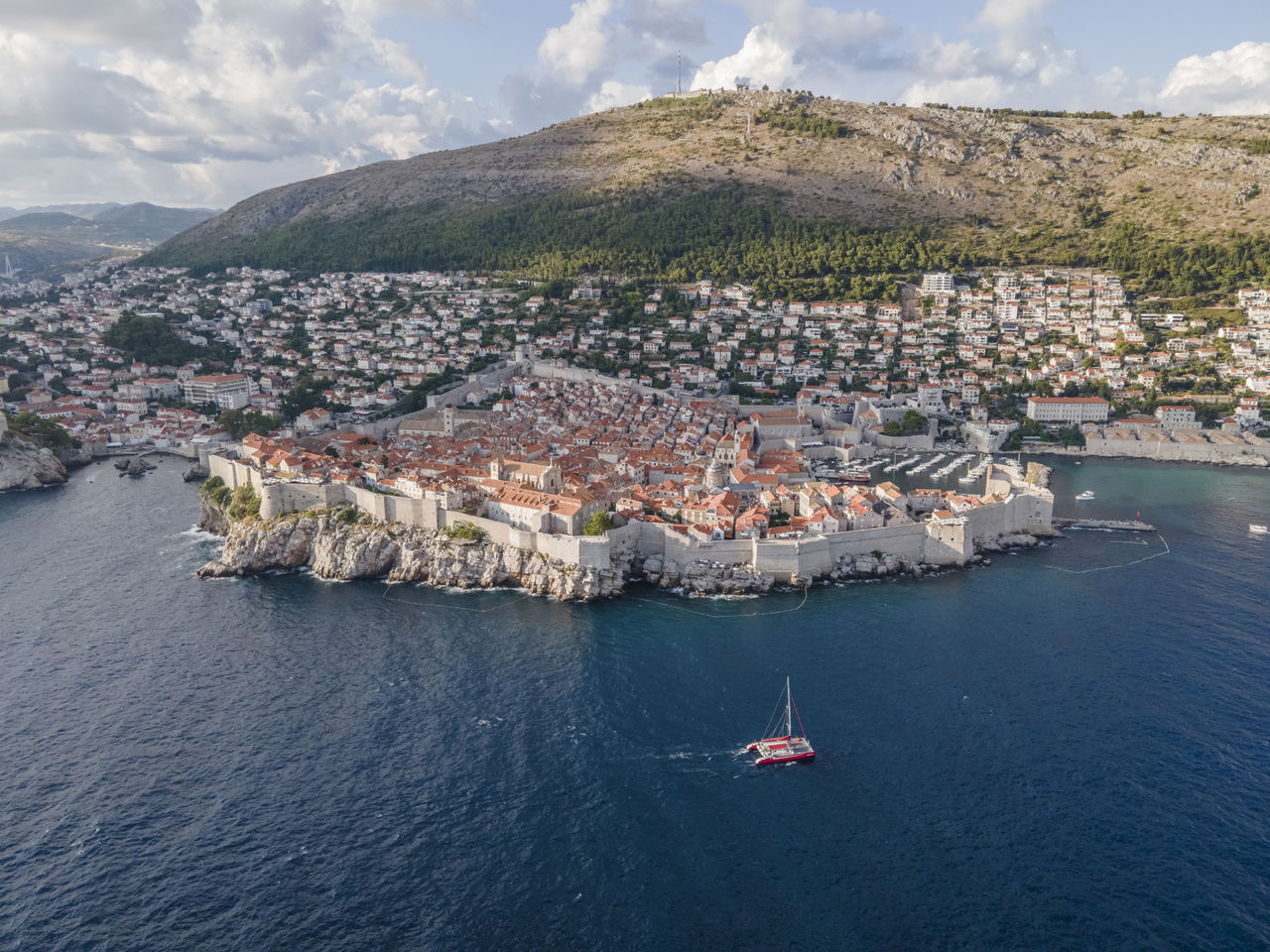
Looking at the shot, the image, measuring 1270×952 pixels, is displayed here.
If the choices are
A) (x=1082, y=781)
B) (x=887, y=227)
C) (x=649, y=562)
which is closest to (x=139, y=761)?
(x=649, y=562)

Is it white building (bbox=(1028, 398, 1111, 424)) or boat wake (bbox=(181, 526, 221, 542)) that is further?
white building (bbox=(1028, 398, 1111, 424))

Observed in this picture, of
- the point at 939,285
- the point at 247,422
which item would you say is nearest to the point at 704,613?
the point at 247,422

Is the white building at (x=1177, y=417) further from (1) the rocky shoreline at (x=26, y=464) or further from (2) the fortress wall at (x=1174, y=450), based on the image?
(1) the rocky shoreline at (x=26, y=464)

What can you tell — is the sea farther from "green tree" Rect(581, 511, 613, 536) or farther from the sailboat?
"green tree" Rect(581, 511, 613, 536)

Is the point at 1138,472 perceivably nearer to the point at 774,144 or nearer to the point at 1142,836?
the point at 1142,836

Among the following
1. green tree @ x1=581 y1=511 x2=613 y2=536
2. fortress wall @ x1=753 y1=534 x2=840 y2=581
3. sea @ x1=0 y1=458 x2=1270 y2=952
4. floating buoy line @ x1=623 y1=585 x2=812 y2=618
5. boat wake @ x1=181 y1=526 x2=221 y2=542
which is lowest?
sea @ x1=0 y1=458 x2=1270 y2=952

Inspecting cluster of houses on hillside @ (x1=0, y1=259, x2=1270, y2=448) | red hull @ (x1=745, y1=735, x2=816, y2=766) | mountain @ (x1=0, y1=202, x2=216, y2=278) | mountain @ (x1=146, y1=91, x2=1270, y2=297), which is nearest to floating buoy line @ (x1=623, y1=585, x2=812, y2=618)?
red hull @ (x1=745, y1=735, x2=816, y2=766)

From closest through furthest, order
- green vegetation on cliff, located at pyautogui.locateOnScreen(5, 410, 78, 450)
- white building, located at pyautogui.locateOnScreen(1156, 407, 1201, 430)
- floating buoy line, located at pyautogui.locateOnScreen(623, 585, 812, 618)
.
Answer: floating buoy line, located at pyautogui.locateOnScreen(623, 585, 812, 618)
green vegetation on cliff, located at pyautogui.locateOnScreen(5, 410, 78, 450)
white building, located at pyautogui.locateOnScreen(1156, 407, 1201, 430)

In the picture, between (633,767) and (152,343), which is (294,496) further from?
(152,343)
